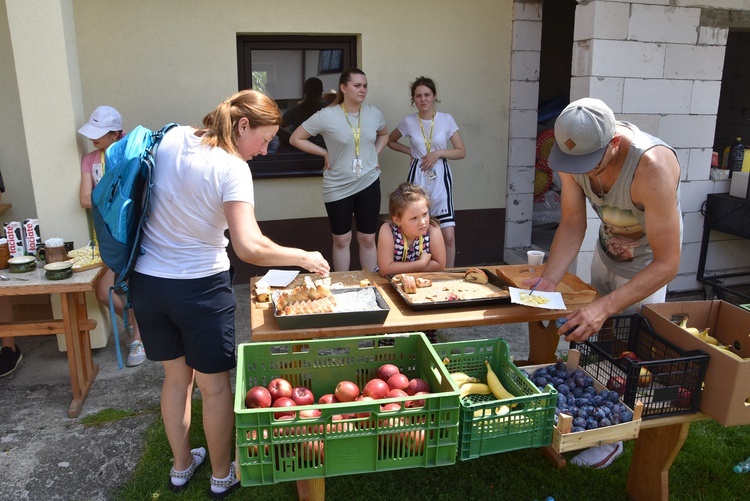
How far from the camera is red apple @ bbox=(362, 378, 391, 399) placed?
220 cm

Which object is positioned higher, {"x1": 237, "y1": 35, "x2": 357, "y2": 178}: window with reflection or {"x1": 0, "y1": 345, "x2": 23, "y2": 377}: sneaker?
{"x1": 237, "y1": 35, "x2": 357, "y2": 178}: window with reflection

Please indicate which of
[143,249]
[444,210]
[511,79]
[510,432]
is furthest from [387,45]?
[510,432]

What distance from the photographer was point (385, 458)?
2.03m

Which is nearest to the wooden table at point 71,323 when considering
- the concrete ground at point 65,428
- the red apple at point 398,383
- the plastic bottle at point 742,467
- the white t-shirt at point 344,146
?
the concrete ground at point 65,428

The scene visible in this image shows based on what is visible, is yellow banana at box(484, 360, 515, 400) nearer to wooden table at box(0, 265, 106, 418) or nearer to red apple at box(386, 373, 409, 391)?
red apple at box(386, 373, 409, 391)

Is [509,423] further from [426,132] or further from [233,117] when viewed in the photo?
[426,132]

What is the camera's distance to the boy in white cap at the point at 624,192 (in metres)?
2.42

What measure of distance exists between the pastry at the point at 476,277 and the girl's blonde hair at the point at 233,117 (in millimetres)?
1406

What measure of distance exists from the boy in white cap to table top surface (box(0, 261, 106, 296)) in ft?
9.08

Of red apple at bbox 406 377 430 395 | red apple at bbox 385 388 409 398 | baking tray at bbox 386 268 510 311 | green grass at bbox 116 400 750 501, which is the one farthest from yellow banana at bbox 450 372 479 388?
green grass at bbox 116 400 750 501

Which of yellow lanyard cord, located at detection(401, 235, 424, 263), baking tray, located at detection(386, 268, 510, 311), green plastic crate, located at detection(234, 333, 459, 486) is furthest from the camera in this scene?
yellow lanyard cord, located at detection(401, 235, 424, 263)

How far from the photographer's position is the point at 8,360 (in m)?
4.22

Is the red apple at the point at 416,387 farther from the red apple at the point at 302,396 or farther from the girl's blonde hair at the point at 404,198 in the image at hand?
the girl's blonde hair at the point at 404,198

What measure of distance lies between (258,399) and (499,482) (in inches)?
60.8
